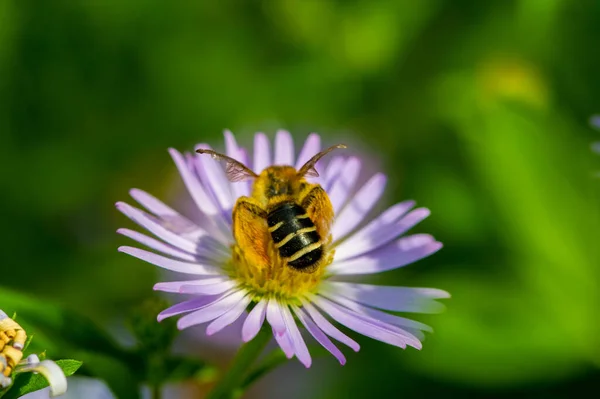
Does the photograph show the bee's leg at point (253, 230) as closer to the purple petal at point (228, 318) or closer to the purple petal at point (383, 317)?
the purple petal at point (228, 318)

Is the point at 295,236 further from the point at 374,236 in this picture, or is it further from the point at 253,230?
the point at 374,236

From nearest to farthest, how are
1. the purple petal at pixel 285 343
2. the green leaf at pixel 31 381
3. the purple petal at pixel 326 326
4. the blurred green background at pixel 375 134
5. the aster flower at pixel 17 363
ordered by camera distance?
1. the aster flower at pixel 17 363
2. the green leaf at pixel 31 381
3. the purple petal at pixel 285 343
4. the purple petal at pixel 326 326
5. the blurred green background at pixel 375 134

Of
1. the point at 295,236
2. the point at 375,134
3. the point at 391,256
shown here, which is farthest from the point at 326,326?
the point at 375,134

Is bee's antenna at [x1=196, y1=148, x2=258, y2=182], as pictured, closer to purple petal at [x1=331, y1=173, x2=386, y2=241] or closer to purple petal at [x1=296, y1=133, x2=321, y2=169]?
purple petal at [x1=296, y1=133, x2=321, y2=169]

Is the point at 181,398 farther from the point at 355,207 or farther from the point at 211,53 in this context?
the point at 211,53

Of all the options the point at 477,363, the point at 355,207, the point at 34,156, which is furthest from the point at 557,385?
the point at 34,156

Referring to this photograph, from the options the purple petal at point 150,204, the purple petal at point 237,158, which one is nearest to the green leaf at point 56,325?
the purple petal at point 150,204
